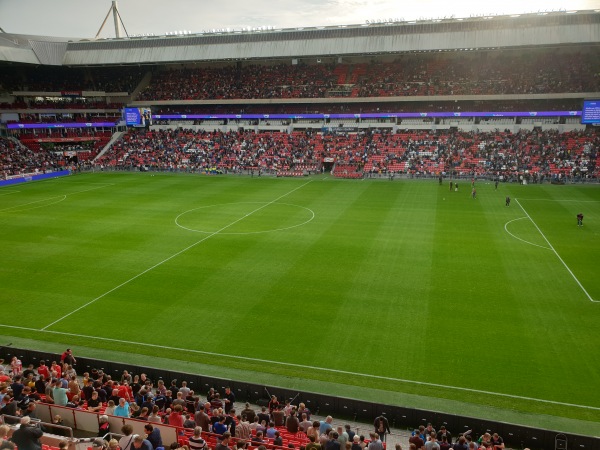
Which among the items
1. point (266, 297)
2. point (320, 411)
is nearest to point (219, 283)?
point (266, 297)

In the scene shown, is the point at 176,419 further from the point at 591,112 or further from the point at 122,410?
the point at 591,112

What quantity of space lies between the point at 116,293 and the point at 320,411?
13.3 metres

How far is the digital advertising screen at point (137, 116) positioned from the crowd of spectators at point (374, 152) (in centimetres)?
165

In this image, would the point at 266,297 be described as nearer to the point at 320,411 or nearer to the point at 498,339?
the point at 320,411

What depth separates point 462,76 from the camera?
207ft

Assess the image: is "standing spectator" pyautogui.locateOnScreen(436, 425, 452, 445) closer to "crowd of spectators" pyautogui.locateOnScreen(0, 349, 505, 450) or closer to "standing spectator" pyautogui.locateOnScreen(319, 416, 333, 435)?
"crowd of spectators" pyautogui.locateOnScreen(0, 349, 505, 450)

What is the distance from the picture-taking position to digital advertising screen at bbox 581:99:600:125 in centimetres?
5319

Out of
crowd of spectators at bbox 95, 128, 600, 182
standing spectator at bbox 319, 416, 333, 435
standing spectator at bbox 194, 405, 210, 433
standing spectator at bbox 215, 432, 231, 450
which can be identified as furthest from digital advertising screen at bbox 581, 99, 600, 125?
standing spectator at bbox 215, 432, 231, 450

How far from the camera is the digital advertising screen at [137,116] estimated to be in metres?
72.2

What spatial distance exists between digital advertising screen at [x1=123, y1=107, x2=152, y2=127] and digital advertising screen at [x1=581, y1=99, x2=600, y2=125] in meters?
58.5

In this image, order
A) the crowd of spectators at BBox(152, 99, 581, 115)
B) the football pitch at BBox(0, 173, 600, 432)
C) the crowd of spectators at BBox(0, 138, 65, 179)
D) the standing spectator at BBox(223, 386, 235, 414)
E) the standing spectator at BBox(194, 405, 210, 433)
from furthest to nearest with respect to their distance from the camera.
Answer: the crowd of spectators at BBox(152, 99, 581, 115), the crowd of spectators at BBox(0, 138, 65, 179), the football pitch at BBox(0, 173, 600, 432), the standing spectator at BBox(223, 386, 235, 414), the standing spectator at BBox(194, 405, 210, 433)

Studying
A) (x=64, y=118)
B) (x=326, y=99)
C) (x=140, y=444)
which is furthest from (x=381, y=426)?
(x=64, y=118)

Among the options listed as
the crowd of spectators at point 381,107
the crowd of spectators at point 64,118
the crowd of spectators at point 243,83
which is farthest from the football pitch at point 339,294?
the crowd of spectators at point 64,118

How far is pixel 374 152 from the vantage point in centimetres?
6034
